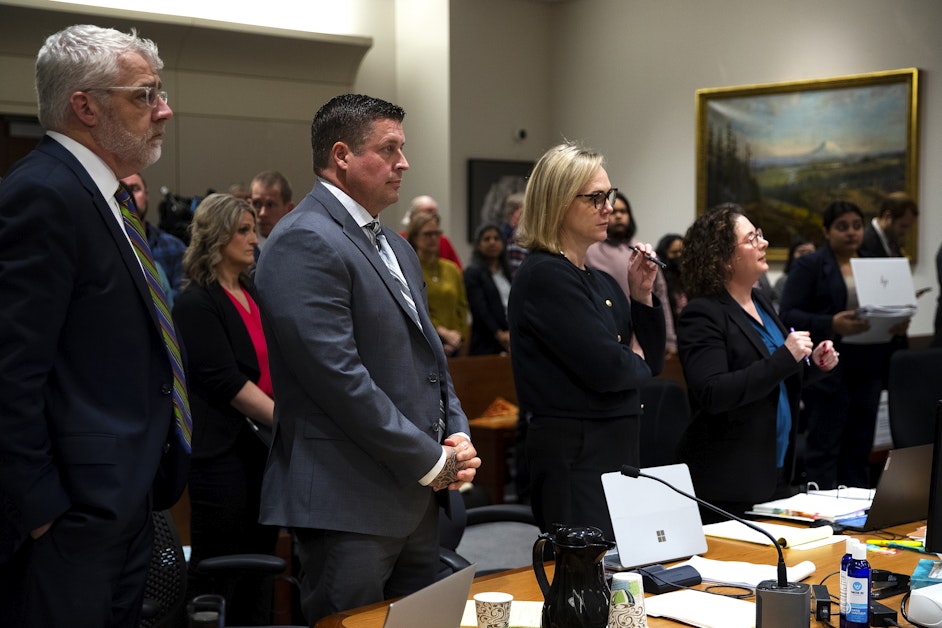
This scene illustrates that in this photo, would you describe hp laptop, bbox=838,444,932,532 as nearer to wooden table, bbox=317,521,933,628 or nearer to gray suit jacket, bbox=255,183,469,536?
wooden table, bbox=317,521,933,628

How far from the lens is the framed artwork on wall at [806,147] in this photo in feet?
22.7

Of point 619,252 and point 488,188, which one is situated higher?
point 488,188

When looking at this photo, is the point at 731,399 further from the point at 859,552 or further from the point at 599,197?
the point at 859,552

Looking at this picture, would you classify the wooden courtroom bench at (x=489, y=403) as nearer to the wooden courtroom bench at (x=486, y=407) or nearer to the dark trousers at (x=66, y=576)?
the wooden courtroom bench at (x=486, y=407)

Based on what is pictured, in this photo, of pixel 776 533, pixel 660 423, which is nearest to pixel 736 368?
pixel 660 423

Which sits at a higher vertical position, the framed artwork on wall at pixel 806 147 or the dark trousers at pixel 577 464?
the framed artwork on wall at pixel 806 147

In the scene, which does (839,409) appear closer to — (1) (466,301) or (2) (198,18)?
(1) (466,301)

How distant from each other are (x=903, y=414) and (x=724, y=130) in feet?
14.9

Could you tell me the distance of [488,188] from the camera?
330 inches

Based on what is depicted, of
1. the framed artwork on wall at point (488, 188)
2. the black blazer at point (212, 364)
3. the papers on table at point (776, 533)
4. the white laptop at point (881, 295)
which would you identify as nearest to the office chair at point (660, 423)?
the papers on table at point (776, 533)

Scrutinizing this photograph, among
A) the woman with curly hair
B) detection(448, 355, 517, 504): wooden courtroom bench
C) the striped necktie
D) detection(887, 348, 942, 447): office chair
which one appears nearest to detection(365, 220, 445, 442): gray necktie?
the striped necktie

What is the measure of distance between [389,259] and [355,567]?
68 centimetres

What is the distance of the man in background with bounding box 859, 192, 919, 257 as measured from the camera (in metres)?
5.91

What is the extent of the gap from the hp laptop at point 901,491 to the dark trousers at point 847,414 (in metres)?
2.66
